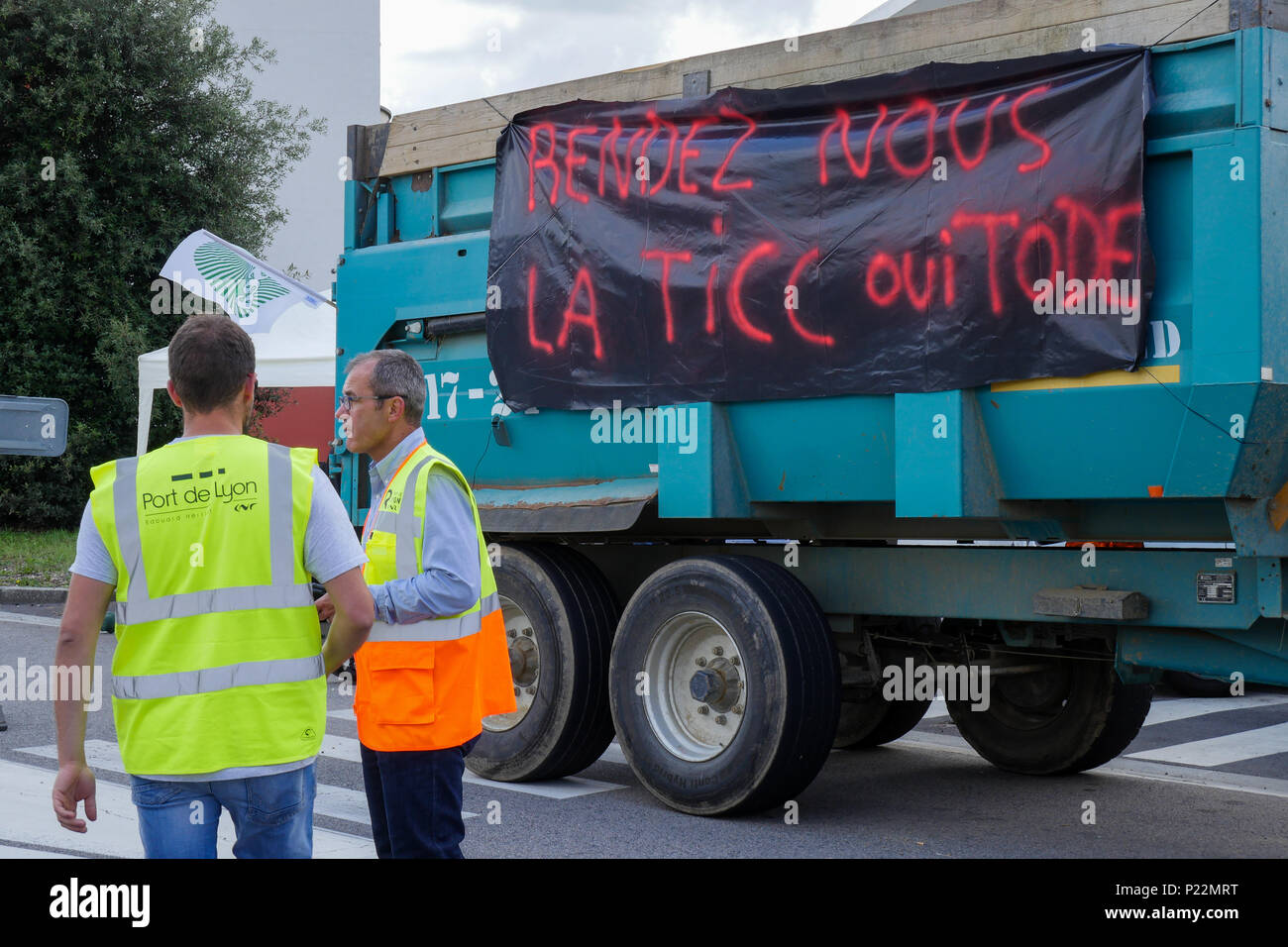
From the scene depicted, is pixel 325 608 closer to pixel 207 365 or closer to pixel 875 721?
pixel 207 365

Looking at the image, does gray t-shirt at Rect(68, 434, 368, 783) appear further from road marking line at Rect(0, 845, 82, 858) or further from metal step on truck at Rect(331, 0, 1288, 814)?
metal step on truck at Rect(331, 0, 1288, 814)

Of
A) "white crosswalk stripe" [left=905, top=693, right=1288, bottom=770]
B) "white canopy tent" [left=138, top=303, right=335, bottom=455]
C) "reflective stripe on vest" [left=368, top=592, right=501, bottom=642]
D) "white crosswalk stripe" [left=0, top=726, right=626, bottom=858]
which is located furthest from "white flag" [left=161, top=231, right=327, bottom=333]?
"reflective stripe on vest" [left=368, top=592, right=501, bottom=642]

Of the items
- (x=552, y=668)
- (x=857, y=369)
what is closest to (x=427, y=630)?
(x=857, y=369)

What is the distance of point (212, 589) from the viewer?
3.06 m

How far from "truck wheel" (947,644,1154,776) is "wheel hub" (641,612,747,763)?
1805mm

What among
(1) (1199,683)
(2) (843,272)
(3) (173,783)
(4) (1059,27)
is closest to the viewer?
(3) (173,783)

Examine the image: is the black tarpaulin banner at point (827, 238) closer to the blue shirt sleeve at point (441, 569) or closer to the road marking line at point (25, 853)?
A: the blue shirt sleeve at point (441, 569)

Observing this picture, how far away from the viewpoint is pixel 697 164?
6531mm

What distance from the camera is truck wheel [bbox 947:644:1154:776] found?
7.50 meters

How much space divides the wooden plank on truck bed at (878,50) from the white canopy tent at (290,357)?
7.10 meters

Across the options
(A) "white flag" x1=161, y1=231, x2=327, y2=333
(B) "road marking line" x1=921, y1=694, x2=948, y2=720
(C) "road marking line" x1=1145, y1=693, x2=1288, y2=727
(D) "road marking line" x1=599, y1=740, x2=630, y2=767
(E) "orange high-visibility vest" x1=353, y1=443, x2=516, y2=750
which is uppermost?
(A) "white flag" x1=161, y1=231, x2=327, y2=333
